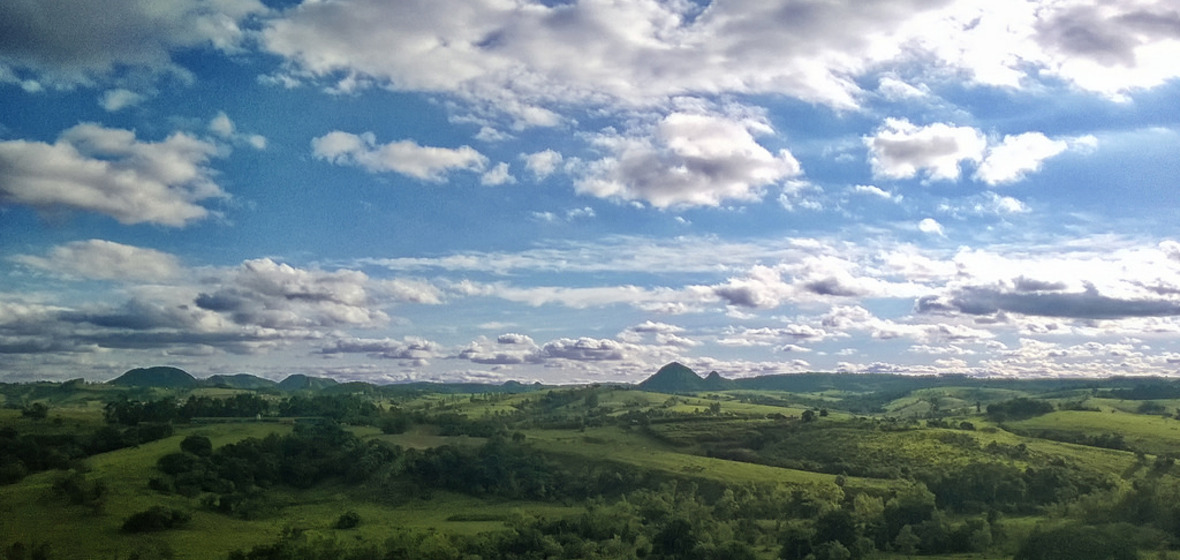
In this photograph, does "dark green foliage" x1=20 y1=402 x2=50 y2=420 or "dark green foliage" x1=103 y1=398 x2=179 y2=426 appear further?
"dark green foliage" x1=103 y1=398 x2=179 y2=426

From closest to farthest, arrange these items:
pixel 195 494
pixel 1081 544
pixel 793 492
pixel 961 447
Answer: pixel 1081 544 < pixel 195 494 < pixel 793 492 < pixel 961 447

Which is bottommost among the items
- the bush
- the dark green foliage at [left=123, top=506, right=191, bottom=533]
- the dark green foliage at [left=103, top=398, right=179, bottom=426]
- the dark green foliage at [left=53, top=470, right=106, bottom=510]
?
the bush

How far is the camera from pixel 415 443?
182 meters

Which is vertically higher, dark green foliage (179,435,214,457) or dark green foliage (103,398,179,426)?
dark green foliage (103,398,179,426)

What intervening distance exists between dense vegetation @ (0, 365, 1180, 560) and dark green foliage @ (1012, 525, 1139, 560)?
0.22 metres

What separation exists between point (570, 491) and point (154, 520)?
240 feet

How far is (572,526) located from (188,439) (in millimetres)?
76823

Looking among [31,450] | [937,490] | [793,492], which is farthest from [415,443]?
[937,490]

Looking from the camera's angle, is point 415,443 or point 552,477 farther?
point 415,443

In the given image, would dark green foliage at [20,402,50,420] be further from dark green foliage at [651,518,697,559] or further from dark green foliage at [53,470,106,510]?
dark green foliage at [651,518,697,559]

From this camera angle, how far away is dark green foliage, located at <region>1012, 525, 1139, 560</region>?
279 ft

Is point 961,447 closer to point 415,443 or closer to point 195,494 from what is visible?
point 415,443

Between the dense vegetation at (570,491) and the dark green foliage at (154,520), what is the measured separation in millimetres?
230

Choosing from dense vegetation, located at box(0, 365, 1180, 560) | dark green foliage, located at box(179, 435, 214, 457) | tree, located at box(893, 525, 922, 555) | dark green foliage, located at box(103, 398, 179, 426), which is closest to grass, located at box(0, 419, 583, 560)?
dense vegetation, located at box(0, 365, 1180, 560)
